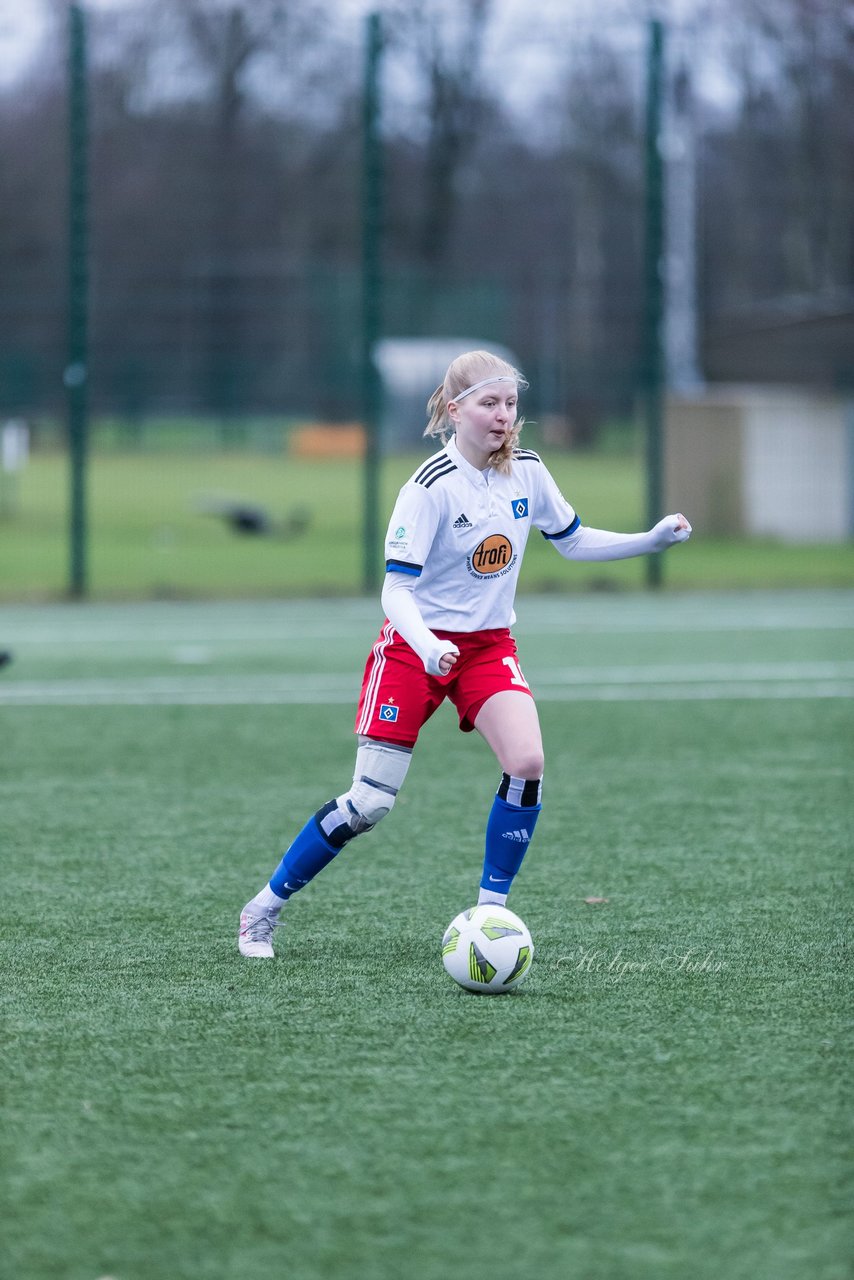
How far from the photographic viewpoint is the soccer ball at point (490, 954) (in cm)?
444

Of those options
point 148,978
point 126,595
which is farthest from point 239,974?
point 126,595

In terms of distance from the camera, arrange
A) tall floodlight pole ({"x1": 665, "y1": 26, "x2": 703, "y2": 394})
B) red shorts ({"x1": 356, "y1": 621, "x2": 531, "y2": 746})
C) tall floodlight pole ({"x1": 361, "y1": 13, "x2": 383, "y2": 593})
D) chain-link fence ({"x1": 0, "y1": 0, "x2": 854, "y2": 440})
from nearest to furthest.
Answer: red shorts ({"x1": 356, "y1": 621, "x2": 531, "y2": 746}), tall floodlight pole ({"x1": 361, "y1": 13, "x2": 383, "y2": 593}), chain-link fence ({"x1": 0, "y1": 0, "x2": 854, "y2": 440}), tall floodlight pole ({"x1": 665, "y1": 26, "x2": 703, "y2": 394})

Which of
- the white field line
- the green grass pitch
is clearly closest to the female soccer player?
the green grass pitch

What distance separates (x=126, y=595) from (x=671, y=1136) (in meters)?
11.8

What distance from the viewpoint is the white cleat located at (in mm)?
4855

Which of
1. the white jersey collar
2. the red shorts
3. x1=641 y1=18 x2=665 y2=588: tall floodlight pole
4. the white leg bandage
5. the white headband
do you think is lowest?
the white leg bandage

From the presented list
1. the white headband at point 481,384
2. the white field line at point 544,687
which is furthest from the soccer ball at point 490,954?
the white field line at point 544,687

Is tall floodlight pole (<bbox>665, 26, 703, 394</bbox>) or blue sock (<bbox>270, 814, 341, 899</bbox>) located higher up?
tall floodlight pole (<bbox>665, 26, 703, 394</bbox>)

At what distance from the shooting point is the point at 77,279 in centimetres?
1462

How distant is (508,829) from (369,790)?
1.24 feet

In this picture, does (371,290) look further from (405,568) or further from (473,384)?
(405,568)

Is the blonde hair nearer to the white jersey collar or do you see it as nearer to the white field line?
the white jersey collar

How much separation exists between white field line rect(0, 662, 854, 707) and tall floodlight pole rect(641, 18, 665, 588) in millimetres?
4657

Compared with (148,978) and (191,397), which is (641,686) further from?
(191,397)
